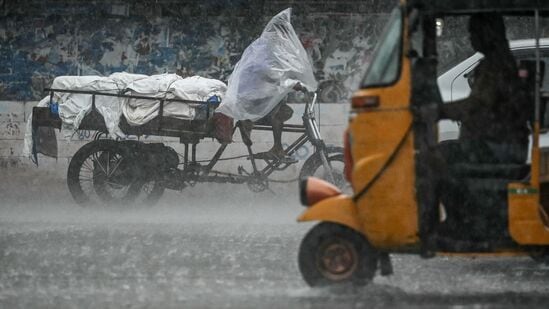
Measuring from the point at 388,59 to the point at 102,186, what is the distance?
6.81 meters

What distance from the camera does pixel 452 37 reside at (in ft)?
53.2

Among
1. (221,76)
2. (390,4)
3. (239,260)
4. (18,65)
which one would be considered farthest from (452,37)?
(239,260)

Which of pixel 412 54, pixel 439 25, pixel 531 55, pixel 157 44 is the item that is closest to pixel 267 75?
pixel 531 55

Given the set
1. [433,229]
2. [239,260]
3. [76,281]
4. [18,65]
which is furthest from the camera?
[18,65]

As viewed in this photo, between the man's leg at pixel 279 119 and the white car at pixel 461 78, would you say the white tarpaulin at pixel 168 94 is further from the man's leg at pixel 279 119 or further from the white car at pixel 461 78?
the white car at pixel 461 78

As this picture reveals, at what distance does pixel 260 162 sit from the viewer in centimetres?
1326

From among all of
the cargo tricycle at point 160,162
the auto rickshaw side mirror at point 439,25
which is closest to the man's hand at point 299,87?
the cargo tricycle at point 160,162

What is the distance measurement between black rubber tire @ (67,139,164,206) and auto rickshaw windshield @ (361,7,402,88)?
648 cm

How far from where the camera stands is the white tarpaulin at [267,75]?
12.5 meters

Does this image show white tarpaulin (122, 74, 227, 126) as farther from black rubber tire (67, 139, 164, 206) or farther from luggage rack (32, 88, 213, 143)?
black rubber tire (67, 139, 164, 206)

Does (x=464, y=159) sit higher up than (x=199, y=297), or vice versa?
(x=464, y=159)

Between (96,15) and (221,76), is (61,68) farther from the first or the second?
(221,76)

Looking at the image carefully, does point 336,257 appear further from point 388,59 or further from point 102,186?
point 102,186

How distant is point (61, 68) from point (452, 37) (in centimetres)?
575
